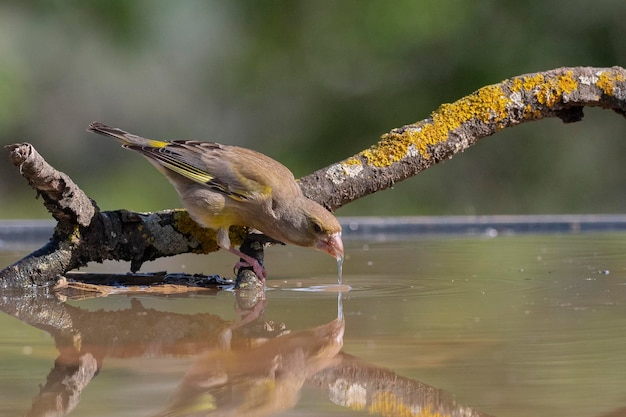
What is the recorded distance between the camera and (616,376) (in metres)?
2.15

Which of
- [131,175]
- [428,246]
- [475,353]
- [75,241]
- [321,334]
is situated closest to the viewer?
[475,353]

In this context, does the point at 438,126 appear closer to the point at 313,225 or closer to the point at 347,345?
the point at 313,225

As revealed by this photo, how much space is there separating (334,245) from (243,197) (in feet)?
1.35

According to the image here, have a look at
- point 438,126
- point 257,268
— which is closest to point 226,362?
point 257,268

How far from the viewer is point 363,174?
13.9 feet

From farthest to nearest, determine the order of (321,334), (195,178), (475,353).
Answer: (195,178) < (321,334) < (475,353)

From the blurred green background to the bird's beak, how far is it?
8.24 meters

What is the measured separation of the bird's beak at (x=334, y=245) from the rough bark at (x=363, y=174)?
204 millimetres

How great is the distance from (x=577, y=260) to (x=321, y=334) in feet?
6.81

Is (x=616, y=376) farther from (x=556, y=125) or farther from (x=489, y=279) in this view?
(x=556, y=125)

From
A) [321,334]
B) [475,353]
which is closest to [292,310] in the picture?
[321,334]

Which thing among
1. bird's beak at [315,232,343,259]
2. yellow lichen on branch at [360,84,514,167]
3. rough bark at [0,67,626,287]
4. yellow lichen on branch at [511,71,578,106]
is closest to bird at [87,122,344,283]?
bird's beak at [315,232,343,259]

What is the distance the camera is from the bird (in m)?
4.12

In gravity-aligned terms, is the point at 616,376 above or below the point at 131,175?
below
